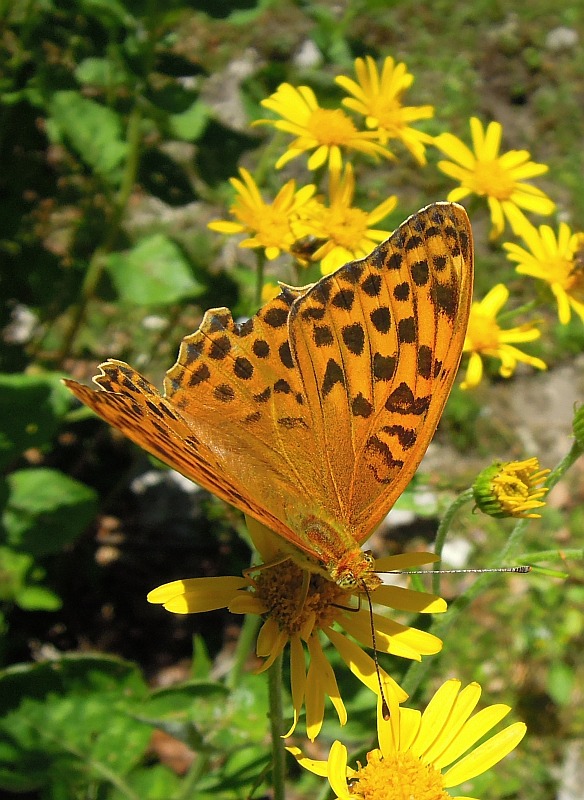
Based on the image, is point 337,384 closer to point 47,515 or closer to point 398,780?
point 398,780

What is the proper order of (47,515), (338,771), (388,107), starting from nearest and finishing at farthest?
(338,771) < (388,107) < (47,515)

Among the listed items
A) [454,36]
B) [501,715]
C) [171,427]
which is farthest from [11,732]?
[454,36]

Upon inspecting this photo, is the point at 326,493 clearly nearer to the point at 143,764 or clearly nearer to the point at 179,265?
the point at 179,265

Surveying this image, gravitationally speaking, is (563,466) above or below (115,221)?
below

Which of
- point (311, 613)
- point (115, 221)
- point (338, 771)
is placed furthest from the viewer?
point (115, 221)

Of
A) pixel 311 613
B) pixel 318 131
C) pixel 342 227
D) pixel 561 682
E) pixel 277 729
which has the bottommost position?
pixel 561 682

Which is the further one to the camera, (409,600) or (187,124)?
(187,124)

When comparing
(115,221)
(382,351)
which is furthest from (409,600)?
(115,221)
